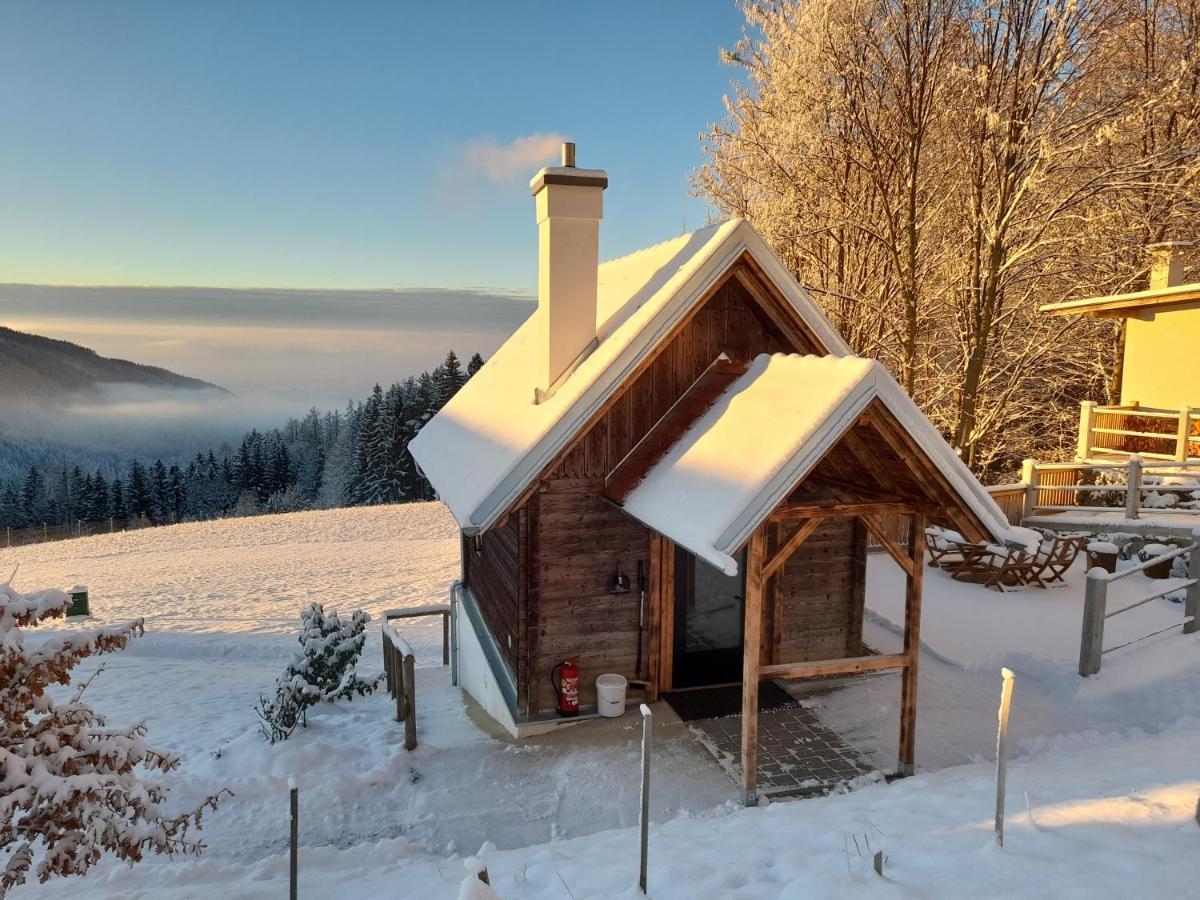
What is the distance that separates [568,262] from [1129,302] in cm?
1610

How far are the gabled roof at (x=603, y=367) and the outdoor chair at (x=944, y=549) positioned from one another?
Result: 6959mm

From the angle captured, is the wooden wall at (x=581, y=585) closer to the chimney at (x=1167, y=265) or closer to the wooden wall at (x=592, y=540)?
the wooden wall at (x=592, y=540)

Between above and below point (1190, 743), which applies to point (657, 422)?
above

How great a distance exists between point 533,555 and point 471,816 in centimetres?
296

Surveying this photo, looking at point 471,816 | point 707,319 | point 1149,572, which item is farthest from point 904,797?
point 1149,572

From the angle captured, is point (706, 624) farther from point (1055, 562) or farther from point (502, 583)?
point (1055, 562)

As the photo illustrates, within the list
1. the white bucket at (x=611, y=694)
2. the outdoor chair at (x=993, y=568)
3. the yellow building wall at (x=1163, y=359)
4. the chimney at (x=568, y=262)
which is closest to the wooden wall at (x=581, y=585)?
the white bucket at (x=611, y=694)

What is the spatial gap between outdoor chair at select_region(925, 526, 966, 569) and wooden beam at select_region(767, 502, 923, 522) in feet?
27.0

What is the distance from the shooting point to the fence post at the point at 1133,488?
15.3 m

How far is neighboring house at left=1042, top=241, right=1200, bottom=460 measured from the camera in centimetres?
1905

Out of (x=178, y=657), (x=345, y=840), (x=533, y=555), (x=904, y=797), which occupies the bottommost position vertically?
(x=178, y=657)

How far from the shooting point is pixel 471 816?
7.85 m

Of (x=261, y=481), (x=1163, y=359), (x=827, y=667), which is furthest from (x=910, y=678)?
(x=261, y=481)

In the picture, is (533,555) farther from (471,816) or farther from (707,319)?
(707,319)
